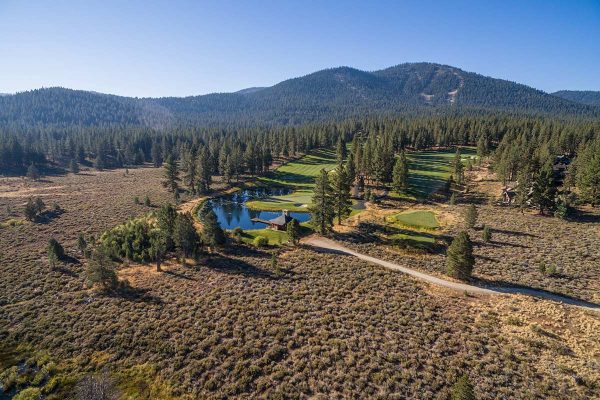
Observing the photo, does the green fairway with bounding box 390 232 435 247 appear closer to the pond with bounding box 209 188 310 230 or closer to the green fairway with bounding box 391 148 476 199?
the pond with bounding box 209 188 310 230

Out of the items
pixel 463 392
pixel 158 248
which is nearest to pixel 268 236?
pixel 158 248

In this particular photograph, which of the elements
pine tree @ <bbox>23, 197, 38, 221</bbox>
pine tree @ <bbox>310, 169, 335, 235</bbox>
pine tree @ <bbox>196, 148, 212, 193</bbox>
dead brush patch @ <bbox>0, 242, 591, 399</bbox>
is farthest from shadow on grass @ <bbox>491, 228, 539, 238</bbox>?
pine tree @ <bbox>23, 197, 38, 221</bbox>

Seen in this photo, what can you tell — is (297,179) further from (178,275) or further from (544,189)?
(178,275)

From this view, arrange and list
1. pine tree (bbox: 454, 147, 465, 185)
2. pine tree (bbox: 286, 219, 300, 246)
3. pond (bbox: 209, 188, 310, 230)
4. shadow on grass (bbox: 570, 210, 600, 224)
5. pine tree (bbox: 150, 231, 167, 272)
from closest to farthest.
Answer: pine tree (bbox: 150, 231, 167, 272) → pine tree (bbox: 286, 219, 300, 246) → shadow on grass (bbox: 570, 210, 600, 224) → pond (bbox: 209, 188, 310, 230) → pine tree (bbox: 454, 147, 465, 185)

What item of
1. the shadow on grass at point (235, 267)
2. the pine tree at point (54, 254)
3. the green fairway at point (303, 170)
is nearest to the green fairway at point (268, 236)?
the shadow on grass at point (235, 267)

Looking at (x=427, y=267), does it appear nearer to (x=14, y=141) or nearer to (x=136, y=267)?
(x=136, y=267)

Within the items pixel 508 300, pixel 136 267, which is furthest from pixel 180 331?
pixel 508 300
